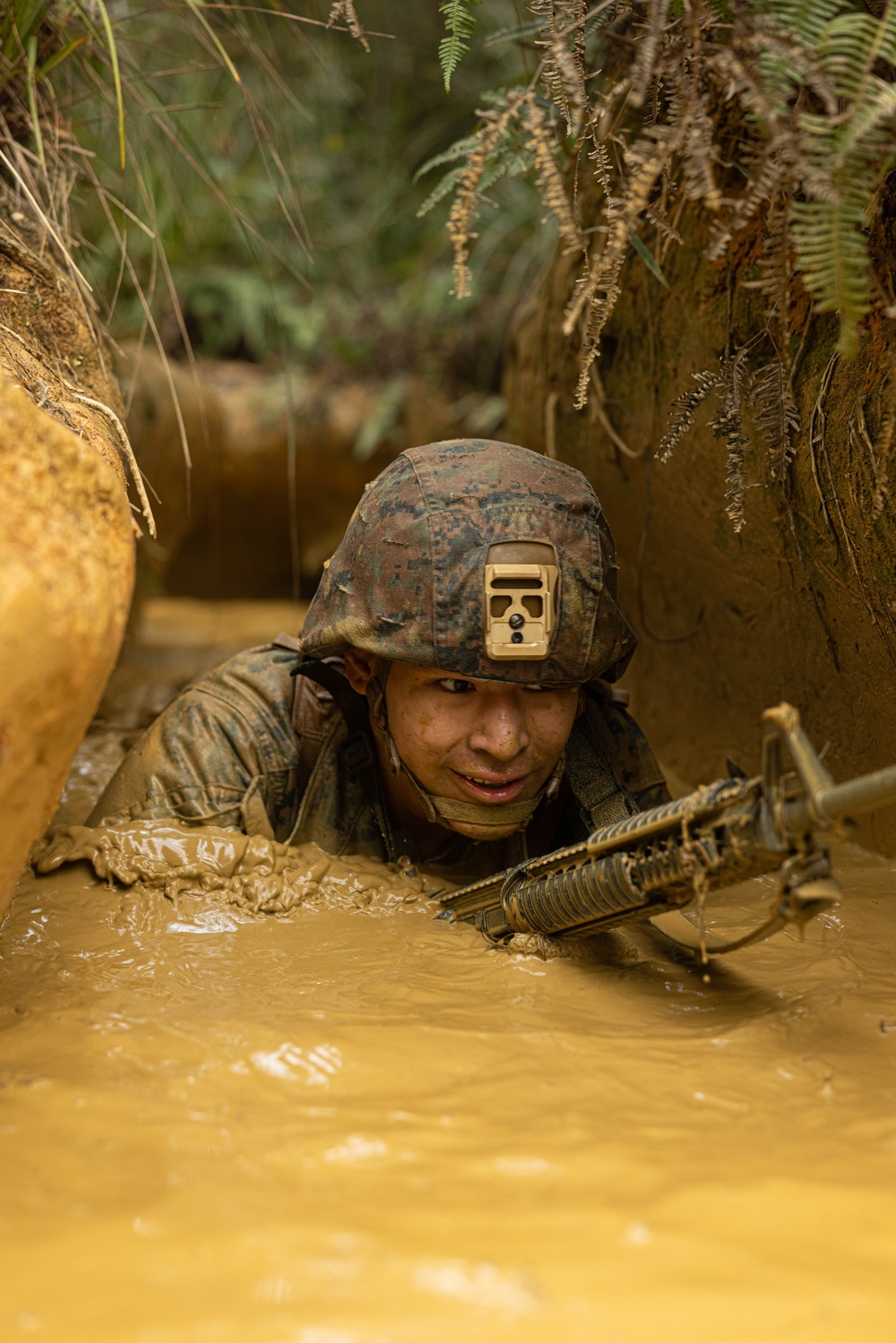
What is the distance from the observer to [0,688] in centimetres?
163

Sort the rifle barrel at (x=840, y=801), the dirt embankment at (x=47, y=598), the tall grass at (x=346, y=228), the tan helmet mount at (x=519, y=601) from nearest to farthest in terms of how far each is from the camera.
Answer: the rifle barrel at (x=840, y=801) → the dirt embankment at (x=47, y=598) → the tan helmet mount at (x=519, y=601) → the tall grass at (x=346, y=228)

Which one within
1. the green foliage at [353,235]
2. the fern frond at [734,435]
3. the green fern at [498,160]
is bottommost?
the fern frond at [734,435]

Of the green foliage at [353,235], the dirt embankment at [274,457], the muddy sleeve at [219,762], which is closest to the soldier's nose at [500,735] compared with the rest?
the muddy sleeve at [219,762]

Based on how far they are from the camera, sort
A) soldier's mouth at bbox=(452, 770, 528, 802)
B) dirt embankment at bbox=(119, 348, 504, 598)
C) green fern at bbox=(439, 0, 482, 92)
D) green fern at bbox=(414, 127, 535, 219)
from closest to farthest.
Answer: green fern at bbox=(439, 0, 482, 92), soldier's mouth at bbox=(452, 770, 528, 802), green fern at bbox=(414, 127, 535, 219), dirt embankment at bbox=(119, 348, 504, 598)

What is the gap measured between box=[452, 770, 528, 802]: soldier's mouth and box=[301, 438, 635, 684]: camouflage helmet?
10.8 inches

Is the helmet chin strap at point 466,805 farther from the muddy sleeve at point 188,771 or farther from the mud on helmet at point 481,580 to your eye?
the muddy sleeve at point 188,771

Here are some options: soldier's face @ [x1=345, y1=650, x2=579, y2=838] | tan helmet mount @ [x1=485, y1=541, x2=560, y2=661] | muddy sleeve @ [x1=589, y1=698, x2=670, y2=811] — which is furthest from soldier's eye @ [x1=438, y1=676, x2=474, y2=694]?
muddy sleeve @ [x1=589, y1=698, x2=670, y2=811]

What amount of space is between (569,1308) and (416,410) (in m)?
7.36

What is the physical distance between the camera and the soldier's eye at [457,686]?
2670 millimetres

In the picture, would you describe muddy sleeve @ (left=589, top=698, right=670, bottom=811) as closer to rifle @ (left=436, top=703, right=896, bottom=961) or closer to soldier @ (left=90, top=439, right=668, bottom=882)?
soldier @ (left=90, top=439, right=668, bottom=882)

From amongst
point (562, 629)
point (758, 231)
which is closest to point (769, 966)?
point (562, 629)

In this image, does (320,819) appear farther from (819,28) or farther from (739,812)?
(819,28)

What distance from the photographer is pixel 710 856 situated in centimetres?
195

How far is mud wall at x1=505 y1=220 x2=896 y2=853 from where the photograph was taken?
108 inches
